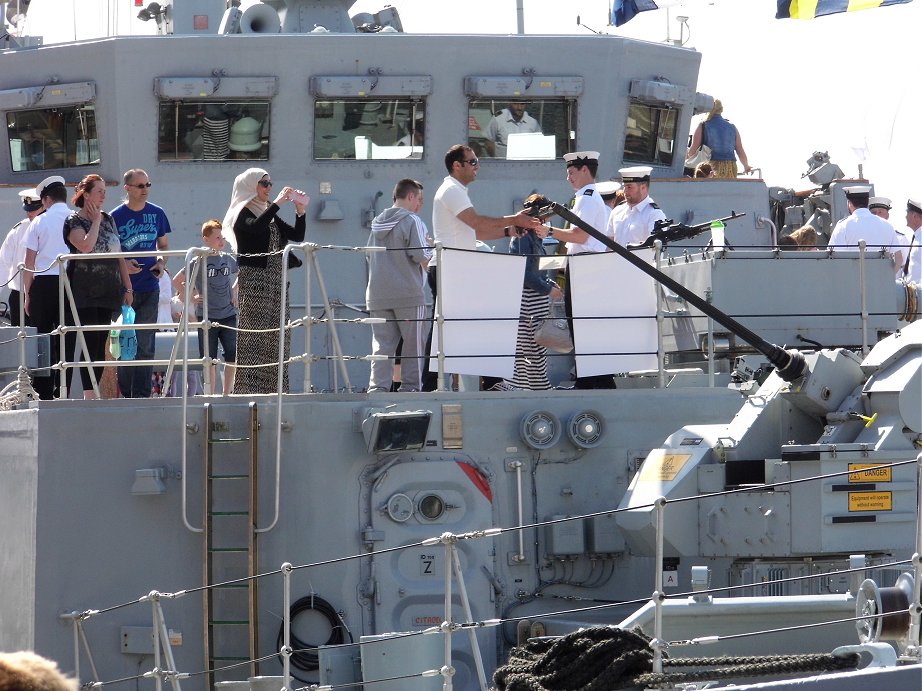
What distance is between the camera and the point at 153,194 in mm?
11016

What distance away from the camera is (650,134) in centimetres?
1188

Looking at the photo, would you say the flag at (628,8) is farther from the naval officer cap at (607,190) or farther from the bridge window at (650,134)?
the naval officer cap at (607,190)

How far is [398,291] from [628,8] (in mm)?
5423

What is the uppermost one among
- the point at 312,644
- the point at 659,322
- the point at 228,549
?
the point at 659,322

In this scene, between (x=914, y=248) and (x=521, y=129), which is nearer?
(x=914, y=248)

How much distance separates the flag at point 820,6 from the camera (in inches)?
418

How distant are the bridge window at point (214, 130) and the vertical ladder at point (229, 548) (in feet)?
14.5

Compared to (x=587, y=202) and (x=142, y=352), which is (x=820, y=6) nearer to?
(x=587, y=202)

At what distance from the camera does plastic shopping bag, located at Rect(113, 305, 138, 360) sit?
859cm

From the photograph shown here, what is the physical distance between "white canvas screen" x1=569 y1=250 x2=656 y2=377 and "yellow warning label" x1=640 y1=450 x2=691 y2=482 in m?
0.78

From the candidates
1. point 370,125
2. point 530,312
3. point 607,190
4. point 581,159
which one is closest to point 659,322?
point 530,312

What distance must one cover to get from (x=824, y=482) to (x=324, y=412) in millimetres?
2150

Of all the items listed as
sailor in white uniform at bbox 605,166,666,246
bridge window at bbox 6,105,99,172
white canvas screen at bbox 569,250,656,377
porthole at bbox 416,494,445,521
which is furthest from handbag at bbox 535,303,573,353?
bridge window at bbox 6,105,99,172

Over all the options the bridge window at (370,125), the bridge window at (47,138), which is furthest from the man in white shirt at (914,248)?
the bridge window at (47,138)
